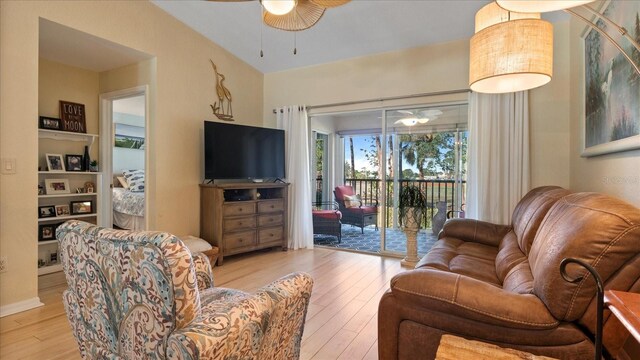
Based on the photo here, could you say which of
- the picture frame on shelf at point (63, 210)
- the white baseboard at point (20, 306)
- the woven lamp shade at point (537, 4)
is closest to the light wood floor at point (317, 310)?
the white baseboard at point (20, 306)

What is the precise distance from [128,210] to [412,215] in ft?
13.2

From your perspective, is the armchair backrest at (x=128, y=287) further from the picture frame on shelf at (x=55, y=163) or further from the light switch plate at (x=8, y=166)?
the picture frame on shelf at (x=55, y=163)

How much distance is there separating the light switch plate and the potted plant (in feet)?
12.1

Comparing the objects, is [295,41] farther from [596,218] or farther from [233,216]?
[596,218]

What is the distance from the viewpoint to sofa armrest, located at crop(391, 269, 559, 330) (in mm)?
1221

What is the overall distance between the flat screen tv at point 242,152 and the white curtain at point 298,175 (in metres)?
0.15

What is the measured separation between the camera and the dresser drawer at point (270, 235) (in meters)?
4.32

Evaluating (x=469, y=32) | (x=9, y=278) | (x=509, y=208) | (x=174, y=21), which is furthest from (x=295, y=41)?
(x=9, y=278)

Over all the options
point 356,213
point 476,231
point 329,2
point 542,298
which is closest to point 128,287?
point 542,298

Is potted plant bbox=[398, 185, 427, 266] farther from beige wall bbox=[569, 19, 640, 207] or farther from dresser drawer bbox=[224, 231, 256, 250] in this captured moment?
dresser drawer bbox=[224, 231, 256, 250]

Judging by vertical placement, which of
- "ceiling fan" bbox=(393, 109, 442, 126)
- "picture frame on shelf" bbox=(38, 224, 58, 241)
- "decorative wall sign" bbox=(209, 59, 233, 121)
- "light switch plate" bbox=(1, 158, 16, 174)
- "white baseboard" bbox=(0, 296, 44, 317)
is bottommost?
"white baseboard" bbox=(0, 296, 44, 317)

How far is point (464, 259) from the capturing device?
2.32m

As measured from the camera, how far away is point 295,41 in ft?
13.2

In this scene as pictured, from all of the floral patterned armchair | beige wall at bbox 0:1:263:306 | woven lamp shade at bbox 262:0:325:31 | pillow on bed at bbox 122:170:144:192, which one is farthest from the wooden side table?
pillow on bed at bbox 122:170:144:192
